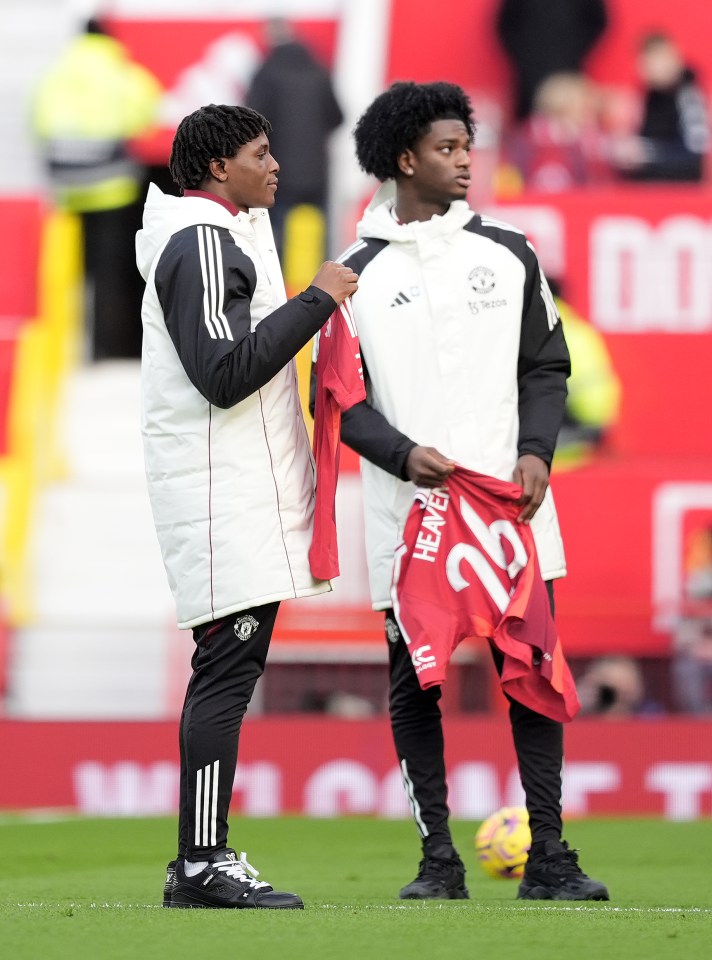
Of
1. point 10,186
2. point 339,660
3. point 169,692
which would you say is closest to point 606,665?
point 339,660

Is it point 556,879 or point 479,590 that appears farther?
point 479,590

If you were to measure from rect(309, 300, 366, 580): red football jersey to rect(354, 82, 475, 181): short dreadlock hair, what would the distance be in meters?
0.66

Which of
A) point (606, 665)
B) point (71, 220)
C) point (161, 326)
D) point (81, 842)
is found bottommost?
point (81, 842)

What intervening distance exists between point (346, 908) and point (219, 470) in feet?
3.50

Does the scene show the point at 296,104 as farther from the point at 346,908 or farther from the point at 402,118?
the point at 346,908

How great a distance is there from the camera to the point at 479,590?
5.02 meters

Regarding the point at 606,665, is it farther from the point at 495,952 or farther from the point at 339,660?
the point at 495,952

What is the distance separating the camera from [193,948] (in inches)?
144

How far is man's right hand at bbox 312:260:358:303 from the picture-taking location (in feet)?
14.8

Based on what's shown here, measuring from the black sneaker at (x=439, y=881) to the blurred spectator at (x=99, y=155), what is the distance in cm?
1046

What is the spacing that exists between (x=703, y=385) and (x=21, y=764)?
590cm

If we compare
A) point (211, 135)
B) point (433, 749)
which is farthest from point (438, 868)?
point (211, 135)

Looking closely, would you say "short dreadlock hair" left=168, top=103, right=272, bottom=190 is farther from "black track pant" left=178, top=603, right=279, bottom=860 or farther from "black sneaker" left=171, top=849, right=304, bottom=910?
"black sneaker" left=171, top=849, right=304, bottom=910

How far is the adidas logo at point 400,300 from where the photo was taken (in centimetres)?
518
